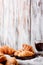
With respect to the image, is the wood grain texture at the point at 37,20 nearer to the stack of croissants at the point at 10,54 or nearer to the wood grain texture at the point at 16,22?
the wood grain texture at the point at 16,22

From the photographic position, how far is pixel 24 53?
0.92 meters

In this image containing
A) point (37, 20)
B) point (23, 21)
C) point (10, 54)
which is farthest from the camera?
point (23, 21)

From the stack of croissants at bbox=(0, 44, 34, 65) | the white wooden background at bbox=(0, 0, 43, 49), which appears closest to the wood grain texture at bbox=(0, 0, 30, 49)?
the white wooden background at bbox=(0, 0, 43, 49)

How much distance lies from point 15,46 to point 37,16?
0.39 meters

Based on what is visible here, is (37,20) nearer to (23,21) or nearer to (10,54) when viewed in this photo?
(23,21)

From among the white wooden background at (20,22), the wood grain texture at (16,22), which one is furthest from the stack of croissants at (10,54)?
the wood grain texture at (16,22)

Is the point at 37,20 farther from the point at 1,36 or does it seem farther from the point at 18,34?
the point at 1,36

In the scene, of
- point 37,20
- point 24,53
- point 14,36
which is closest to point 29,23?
point 37,20

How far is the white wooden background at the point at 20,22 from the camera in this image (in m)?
1.65

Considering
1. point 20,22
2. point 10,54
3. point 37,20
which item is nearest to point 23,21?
point 20,22

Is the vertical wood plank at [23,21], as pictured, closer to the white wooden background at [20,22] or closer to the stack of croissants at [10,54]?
the white wooden background at [20,22]

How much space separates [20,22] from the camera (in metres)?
1.76

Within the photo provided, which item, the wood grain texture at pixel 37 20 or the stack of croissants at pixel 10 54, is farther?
the wood grain texture at pixel 37 20

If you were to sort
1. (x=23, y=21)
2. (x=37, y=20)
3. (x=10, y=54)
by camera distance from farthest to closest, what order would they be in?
(x=23, y=21)
(x=37, y=20)
(x=10, y=54)
